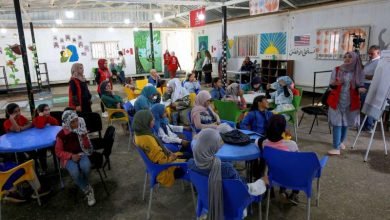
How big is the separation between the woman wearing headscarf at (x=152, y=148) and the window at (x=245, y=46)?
9.73 metres

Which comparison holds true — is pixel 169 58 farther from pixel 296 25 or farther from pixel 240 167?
pixel 240 167

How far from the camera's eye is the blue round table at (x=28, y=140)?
297 cm

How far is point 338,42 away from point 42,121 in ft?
26.8

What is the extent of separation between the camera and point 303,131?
554cm

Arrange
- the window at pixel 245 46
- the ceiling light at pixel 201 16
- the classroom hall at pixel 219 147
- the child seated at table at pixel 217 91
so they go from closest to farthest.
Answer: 1. the classroom hall at pixel 219 147
2. the child seated at table at pixel 217 91
3. the ceiling light at pixel 201 16
4. the window at pixel 245 46

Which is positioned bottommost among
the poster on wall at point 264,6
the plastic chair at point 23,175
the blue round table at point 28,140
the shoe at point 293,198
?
the shoe at point 293,198

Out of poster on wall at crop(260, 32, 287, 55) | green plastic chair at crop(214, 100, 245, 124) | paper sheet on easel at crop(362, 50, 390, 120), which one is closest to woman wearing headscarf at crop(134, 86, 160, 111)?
green plastic chair at crop(214, 100, 245, 124)

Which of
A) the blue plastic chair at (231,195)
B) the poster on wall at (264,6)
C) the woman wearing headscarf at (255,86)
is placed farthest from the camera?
the poster on wall at (264,6)

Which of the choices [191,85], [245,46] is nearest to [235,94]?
[191,85]

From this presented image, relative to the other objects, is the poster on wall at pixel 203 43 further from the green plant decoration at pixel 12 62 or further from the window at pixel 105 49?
the green plant decoration at pixel 12 62

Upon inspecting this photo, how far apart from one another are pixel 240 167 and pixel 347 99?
1845 mm

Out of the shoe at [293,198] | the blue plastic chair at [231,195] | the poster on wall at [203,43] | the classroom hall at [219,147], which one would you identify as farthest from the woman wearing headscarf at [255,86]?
the poster on wall at [203,43]

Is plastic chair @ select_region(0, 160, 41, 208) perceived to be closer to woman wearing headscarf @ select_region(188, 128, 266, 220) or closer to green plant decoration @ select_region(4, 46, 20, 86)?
woman wearing headscarf @ select_region(188, 128, 266, 220)

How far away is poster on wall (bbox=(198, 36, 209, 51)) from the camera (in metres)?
15.0
